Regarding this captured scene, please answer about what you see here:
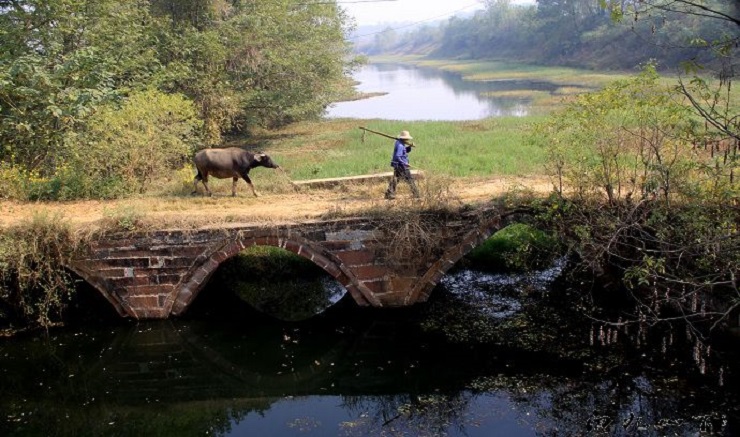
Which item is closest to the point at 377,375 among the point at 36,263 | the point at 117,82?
the point at 36,263

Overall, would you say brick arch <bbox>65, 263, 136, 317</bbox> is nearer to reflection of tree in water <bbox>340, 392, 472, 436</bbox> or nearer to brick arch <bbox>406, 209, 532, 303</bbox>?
reflection of tree in water <bbox>340, 392, 472, 436</bbox>

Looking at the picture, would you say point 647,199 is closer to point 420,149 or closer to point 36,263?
point 420,149

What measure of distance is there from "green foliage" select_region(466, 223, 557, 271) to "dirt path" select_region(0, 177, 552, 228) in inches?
41.7

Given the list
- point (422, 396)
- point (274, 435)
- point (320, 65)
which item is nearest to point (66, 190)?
point (274, 435)

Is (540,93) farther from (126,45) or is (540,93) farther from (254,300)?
(254,300)

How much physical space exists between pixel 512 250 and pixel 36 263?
9.34 meters

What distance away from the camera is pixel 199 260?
11766 mm

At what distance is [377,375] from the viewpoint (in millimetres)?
10469

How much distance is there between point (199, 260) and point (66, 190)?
4.34m

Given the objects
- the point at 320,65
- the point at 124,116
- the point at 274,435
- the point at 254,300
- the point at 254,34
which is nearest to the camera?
the point at 274,435

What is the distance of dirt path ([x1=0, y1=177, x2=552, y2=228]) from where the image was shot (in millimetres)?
11906

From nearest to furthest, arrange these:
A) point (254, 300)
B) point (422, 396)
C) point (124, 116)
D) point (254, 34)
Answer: point (422, 396) → point (254, 300) → point (124, 116) → point (254, 34)

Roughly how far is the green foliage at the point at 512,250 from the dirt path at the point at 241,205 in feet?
3.47

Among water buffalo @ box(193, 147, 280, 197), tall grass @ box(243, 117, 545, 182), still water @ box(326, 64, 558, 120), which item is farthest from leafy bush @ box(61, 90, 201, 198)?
still water @ box(326, 64, 558, 120)
